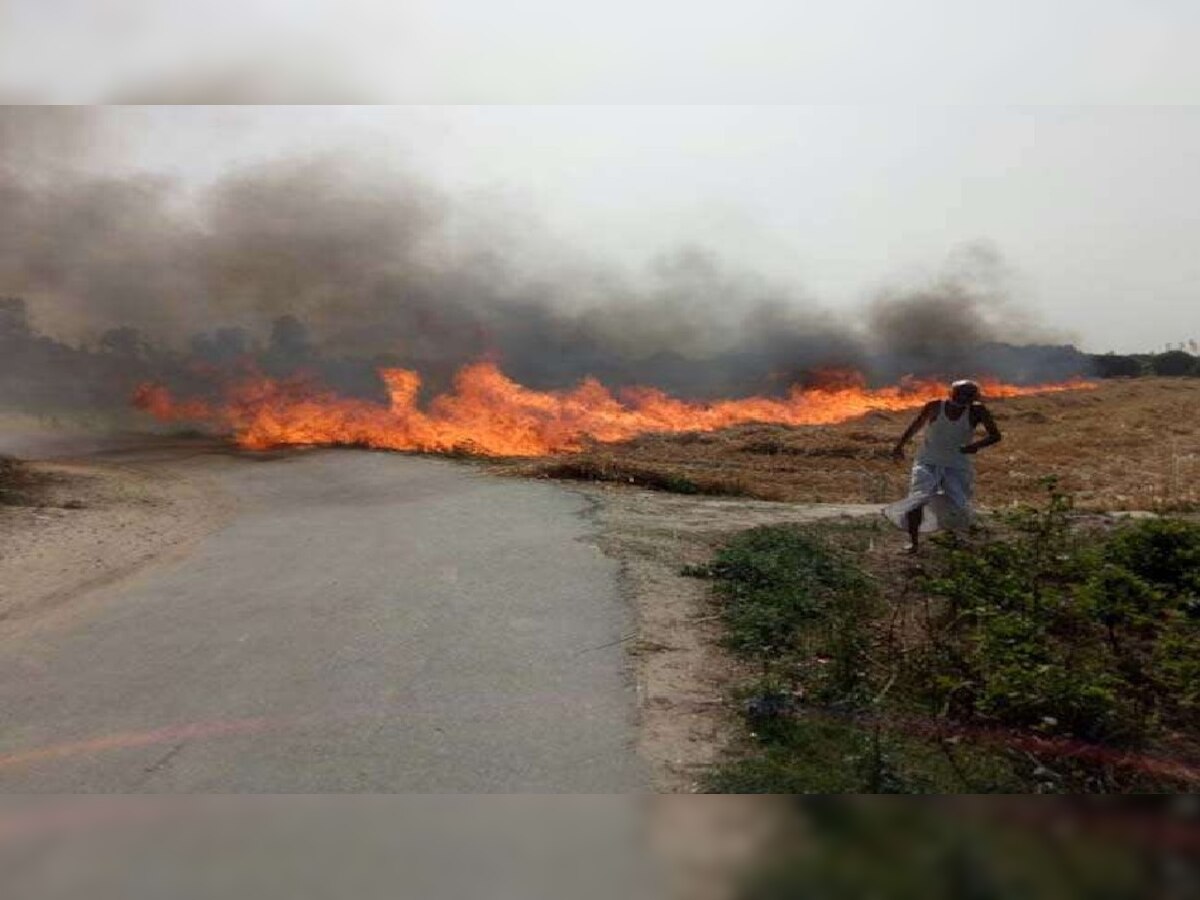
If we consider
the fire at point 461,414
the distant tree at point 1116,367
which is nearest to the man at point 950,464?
the fire at point 461,414

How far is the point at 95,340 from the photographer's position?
21172 mm

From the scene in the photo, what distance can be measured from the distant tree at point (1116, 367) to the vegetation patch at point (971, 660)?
49.5 meters

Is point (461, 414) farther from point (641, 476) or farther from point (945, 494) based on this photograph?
point (945, 494)

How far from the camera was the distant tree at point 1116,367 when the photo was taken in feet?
168

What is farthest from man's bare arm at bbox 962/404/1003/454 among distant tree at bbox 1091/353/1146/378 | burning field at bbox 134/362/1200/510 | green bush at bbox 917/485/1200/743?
distant tree at bbox 1091/353/1146/378

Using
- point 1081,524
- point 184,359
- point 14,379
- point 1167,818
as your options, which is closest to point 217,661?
point 1167,818

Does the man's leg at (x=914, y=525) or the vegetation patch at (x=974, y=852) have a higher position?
the vegetation patch at (x=974, y=852)

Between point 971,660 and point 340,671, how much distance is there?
455 cm

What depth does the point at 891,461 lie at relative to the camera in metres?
18.2

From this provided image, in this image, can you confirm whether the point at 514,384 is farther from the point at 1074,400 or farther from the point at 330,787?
the point at 1074,400

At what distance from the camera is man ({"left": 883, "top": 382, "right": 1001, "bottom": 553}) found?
8742 mm

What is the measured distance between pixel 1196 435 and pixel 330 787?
84.6 feet

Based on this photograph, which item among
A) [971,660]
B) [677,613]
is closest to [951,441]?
[971,660]

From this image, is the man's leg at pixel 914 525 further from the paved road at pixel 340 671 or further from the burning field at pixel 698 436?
the burning field at pixel 698 436
